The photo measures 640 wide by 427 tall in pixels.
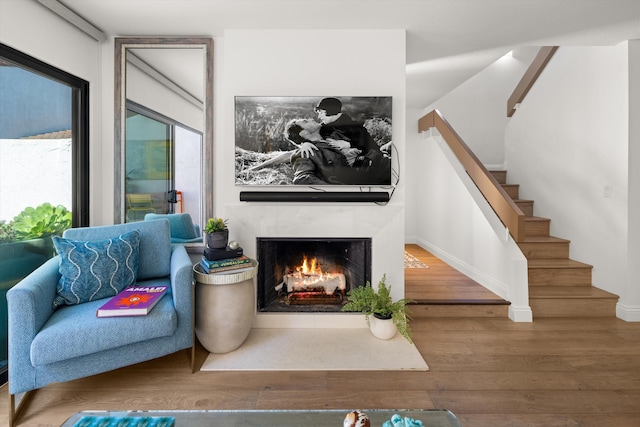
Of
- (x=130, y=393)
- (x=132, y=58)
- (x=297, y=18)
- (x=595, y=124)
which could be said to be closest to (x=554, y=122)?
(x=595, y=124)

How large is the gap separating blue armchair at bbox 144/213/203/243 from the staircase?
304 centimetres

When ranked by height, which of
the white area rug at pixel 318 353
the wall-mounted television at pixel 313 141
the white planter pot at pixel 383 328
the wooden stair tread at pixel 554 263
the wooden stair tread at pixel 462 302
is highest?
the wall-mounted television at pixel 313 141

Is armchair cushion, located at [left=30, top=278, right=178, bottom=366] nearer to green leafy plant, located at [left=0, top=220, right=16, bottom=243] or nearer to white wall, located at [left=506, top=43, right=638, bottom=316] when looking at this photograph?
green leafy plant, located at [left=0, top=220, right=16, bottom=243]

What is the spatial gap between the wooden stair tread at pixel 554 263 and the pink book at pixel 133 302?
3.26 meters

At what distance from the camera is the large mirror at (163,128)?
285 centimetres

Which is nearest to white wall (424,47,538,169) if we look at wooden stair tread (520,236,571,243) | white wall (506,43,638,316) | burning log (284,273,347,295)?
white wall (506,43,638,316)

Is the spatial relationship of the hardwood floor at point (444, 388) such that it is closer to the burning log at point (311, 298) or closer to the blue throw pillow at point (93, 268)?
the blue throw pillow at point (93, 268)

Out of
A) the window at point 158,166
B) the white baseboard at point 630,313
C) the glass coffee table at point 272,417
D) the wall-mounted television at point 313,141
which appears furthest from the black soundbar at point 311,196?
the white baseboard at point 630,313

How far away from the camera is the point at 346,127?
2.67 meters

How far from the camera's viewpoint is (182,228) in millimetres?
2898

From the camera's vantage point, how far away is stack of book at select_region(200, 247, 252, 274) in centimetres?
230

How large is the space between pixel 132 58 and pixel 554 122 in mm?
4313

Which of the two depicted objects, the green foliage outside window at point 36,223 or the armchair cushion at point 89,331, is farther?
the green foliage outside window at point 36,223

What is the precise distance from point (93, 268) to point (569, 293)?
151 inches
